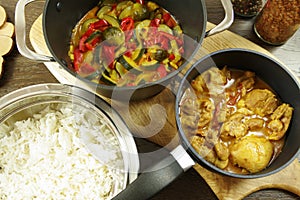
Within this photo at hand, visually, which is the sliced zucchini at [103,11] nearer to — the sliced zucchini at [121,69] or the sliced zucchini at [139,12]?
the sliced zucchini at [139,12]

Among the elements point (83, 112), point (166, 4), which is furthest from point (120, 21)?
point (83, 112)

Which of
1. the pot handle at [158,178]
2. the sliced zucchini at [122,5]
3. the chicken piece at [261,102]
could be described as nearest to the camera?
the pot handle at [158,178]

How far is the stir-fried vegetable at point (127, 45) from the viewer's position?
6.26 feet

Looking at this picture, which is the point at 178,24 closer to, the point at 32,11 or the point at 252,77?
the point at 252,77

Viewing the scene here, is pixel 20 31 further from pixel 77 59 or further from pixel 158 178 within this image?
pixel 158 178

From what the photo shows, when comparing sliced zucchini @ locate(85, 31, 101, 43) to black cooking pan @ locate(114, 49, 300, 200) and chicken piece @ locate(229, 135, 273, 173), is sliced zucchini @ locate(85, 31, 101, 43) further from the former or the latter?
chicken piece @ locate(229, 135, 273, 173)

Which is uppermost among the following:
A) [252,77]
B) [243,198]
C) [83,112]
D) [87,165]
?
[252,77]

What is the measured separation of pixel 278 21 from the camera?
80.2 inches

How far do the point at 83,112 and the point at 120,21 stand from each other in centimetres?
→ 46

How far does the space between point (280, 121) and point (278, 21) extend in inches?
18.7

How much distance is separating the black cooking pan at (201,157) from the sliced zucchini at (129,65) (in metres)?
0.21

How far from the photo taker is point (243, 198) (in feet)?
6.51

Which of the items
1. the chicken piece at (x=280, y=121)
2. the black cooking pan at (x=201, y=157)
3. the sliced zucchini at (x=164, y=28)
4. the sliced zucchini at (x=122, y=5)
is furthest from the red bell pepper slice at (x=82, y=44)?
the chicken piece at (x=280, y=121)

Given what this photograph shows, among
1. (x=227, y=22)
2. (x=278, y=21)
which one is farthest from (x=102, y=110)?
(x=278, y=21)
